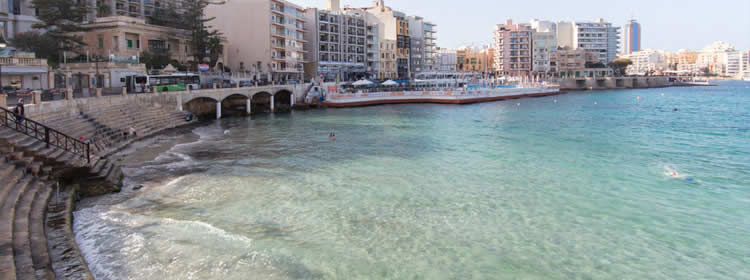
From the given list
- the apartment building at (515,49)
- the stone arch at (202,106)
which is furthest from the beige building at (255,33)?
the apartment building at (515,49)

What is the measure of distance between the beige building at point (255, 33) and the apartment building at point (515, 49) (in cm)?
8805

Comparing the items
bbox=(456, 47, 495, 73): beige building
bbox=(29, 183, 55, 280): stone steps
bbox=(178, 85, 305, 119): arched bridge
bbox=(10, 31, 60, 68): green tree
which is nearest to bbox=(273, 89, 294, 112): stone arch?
bbox=(178, 85, 305, 119): arched bridge

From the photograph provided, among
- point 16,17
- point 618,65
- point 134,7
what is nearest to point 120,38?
point 16,17

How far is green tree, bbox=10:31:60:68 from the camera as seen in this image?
1913 inches

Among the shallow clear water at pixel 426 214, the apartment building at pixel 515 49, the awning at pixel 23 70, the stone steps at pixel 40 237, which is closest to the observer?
the stone steps at pixel 40 237

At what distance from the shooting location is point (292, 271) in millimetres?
11078

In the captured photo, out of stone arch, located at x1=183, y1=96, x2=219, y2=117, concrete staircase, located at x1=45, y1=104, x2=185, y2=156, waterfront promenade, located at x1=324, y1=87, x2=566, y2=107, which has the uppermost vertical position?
waterfront promenade, located at x1=324, y1=87, x2=566, y2=107

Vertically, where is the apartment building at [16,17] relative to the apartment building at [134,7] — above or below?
below

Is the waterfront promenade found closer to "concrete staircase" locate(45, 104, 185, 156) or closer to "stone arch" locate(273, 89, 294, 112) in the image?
"stone arch" locate(273, 89, 294, 112)

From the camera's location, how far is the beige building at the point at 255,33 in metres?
75.6

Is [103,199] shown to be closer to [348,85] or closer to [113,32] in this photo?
[113,32]

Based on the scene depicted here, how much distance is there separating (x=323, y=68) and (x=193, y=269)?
8409 centimetres

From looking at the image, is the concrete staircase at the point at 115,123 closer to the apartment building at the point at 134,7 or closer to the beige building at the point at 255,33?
the apartment building at the point at 134,7

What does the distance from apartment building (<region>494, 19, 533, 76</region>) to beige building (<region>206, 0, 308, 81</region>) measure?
289 ft
